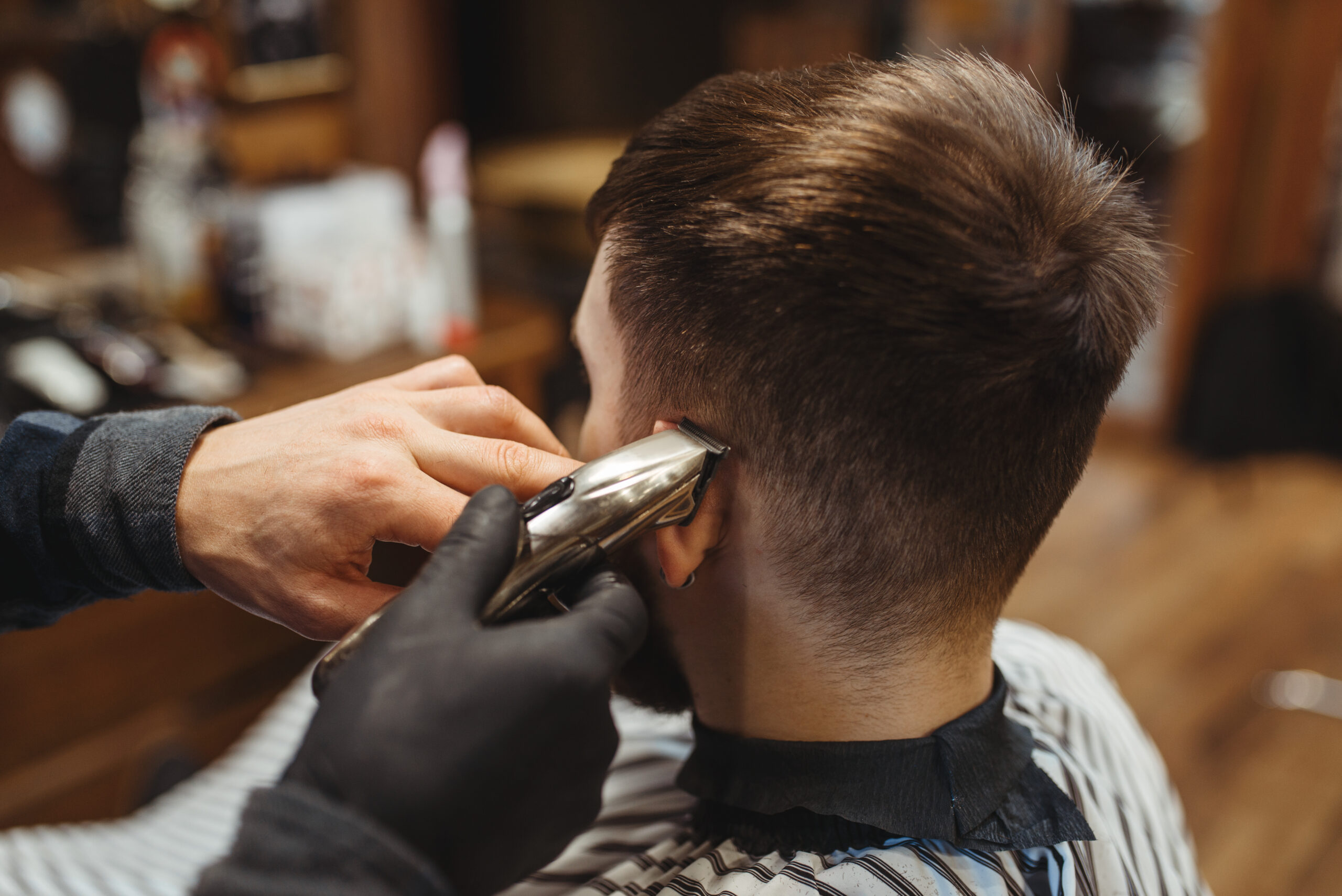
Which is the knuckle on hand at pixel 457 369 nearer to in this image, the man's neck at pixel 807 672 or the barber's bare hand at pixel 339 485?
the barber's bare hand at pixel 339 485

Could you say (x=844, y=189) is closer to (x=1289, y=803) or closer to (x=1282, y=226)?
(x=1289, y=803)

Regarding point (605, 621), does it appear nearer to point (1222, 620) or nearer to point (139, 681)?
point (139, 681)

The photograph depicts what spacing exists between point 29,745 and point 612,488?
1.49 m

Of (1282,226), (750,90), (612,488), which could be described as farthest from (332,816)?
(1282,226)

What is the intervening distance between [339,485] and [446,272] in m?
1.36

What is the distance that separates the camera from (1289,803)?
2227 millimetres

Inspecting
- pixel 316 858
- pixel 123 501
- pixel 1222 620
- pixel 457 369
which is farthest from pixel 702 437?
pixel 1222 620

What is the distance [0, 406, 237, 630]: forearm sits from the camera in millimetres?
904

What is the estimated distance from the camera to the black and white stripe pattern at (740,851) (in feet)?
2.80

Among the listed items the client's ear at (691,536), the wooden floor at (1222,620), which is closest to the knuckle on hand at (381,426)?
the client's ear at (691,536)

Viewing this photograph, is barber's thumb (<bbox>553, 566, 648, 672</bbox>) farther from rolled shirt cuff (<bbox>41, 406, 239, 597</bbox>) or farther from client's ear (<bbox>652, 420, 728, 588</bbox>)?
rolled shirt cuff (<bbox>41, 406, 239, 597</bbox>)

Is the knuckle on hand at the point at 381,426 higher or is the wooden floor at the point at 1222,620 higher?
the knuckle on hand at the point at 381,426

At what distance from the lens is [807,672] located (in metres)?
0.88

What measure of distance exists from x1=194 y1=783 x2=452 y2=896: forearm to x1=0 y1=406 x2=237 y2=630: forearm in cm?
41
